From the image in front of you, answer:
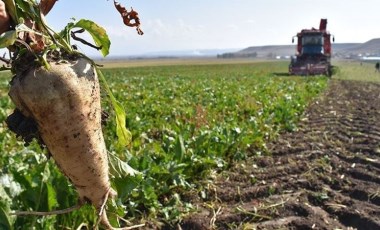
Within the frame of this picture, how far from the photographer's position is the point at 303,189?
3.76 m

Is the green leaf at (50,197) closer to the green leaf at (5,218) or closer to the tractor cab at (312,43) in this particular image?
the green leaf at (5,218)

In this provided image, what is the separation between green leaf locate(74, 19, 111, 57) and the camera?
164 centimetres

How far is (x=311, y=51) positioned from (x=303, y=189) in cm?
2052

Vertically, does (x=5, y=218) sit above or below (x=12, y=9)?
below

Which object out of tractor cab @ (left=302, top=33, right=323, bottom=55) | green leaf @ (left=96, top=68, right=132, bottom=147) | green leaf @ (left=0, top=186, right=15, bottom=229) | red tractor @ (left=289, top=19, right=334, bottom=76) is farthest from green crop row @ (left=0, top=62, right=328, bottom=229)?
tractor cab @ (left=302, top=33, right=323, bottom=55)

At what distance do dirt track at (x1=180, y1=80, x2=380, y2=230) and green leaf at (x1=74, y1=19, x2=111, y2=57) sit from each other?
1.65 m

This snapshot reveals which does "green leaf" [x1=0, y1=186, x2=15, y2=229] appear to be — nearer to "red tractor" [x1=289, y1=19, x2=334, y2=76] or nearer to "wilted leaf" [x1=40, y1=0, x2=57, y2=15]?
"wilted leaf" [x1=40, y1=0, x2=57, y2=15]

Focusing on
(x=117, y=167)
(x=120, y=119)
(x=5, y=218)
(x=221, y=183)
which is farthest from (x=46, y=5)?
(x=221, y=183)

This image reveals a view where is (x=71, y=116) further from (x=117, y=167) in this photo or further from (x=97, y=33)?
(x=117, y=167)

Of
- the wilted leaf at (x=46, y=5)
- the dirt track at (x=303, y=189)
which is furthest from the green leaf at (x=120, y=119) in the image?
the dirt track at (x=303, y=189)

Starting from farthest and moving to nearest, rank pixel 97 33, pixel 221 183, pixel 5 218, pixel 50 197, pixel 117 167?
pixel 221 183 → pixel 50 197 → pixel 5 218 → pixel 117 167 → pixel 97 33

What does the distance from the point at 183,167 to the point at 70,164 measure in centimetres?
196

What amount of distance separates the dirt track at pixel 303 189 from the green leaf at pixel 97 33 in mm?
1650

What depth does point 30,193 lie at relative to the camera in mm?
2570
